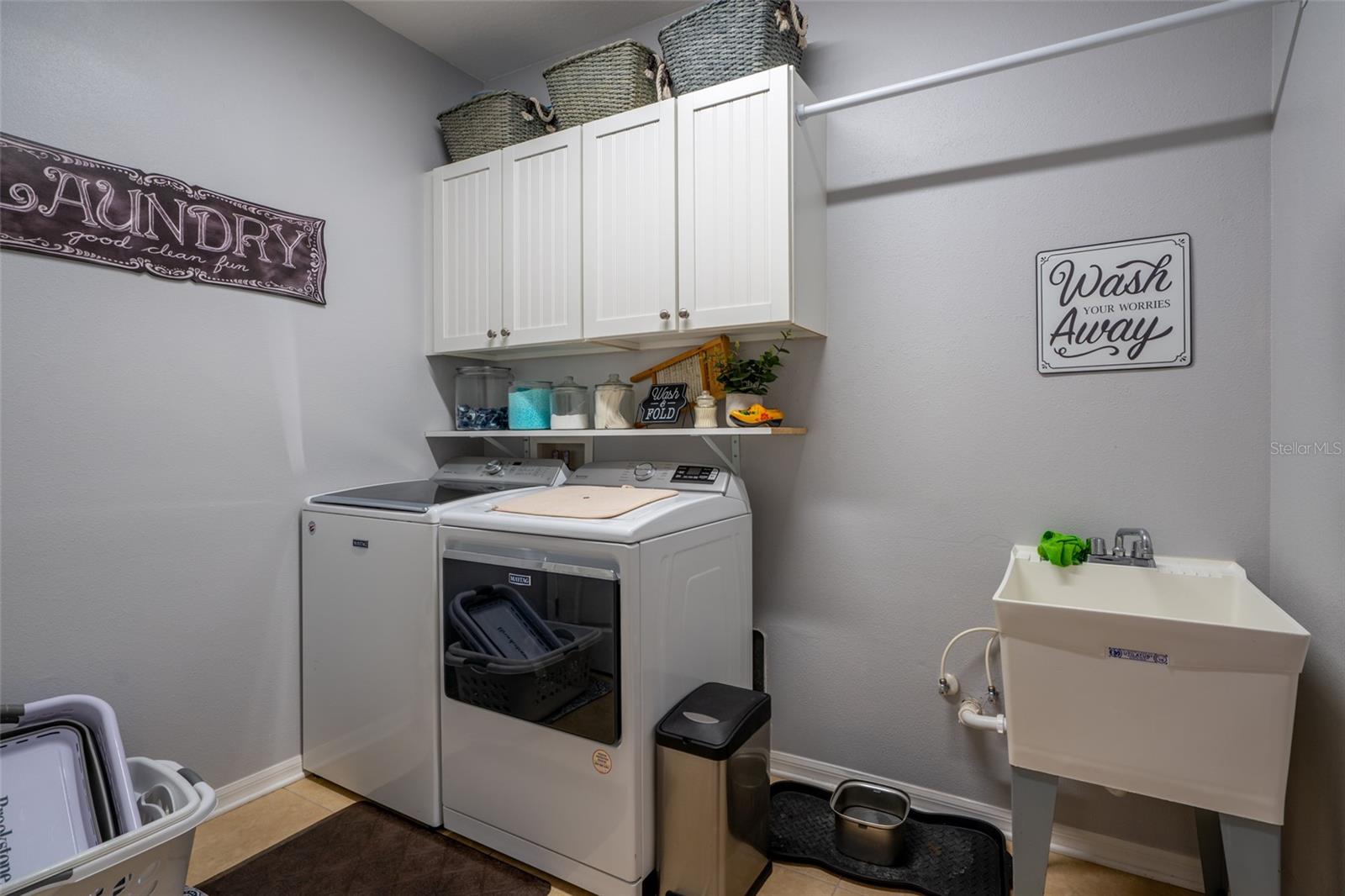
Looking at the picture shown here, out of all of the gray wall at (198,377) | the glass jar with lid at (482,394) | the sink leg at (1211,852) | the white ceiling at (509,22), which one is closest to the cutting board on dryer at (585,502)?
the glass jar with lid at (482,394)

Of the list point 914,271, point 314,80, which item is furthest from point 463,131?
point 914,271

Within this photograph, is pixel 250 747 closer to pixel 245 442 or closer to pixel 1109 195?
pixel 245 442

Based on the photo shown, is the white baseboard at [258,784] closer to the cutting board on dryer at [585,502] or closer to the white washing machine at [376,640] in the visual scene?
the white washing machine at [376,640]

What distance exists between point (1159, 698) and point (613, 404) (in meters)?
1.77

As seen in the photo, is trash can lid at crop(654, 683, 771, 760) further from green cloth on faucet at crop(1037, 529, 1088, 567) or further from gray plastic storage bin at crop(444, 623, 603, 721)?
green cloth on faucet at crop(1037, 529, 1088, 567)

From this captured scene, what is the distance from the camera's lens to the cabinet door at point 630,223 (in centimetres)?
215

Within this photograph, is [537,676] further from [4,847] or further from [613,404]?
[4,847]

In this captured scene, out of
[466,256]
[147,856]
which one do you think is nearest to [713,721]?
[147,856]

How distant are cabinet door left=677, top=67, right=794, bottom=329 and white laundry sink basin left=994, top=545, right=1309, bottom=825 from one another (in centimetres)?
110

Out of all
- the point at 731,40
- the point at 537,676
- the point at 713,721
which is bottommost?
the point at 713,721

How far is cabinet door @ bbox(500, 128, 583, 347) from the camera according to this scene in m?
2.35

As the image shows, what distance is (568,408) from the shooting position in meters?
2.53

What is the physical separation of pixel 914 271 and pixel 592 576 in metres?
1.39

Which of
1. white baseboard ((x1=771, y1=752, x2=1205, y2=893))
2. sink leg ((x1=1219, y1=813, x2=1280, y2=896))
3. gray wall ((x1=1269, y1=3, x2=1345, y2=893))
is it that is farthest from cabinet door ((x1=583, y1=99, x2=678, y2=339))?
sink leg ((x1=1219, y1=813, x2=1280, y2=896))
